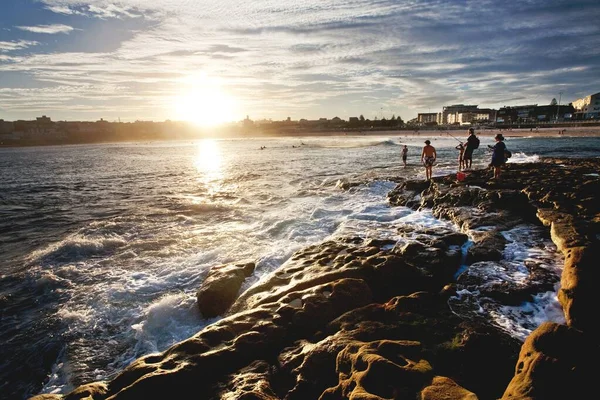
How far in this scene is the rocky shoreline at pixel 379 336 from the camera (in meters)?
3.16

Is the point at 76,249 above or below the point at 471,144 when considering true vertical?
below

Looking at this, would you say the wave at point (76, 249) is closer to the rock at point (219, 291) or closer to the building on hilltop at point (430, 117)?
the rock at point (219, 291)

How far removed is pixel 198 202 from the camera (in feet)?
59.9

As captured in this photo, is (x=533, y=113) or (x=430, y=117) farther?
(x=430, y=117)

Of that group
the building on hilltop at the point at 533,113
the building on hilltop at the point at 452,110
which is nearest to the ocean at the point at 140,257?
the building on hilltop at the point at 533,113

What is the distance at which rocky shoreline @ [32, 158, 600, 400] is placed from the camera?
3.16m

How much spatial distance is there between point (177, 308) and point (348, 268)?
3.94 meters

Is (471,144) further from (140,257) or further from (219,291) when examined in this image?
(140,257)

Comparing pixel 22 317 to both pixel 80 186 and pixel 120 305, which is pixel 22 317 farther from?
pixel 80 186

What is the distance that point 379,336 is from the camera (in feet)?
14.3

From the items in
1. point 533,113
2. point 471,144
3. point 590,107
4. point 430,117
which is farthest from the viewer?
point 430,117

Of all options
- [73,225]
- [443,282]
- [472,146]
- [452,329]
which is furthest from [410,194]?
[73,225]

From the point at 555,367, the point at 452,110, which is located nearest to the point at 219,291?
the point at 555,367

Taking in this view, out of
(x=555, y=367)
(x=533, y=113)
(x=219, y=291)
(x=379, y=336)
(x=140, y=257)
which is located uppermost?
(x=533, y=113)
